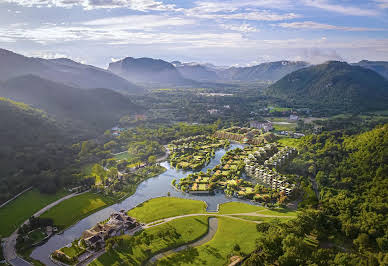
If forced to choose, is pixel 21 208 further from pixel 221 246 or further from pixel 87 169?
pixel 221 246

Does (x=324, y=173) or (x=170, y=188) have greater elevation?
(x=324, y=173)

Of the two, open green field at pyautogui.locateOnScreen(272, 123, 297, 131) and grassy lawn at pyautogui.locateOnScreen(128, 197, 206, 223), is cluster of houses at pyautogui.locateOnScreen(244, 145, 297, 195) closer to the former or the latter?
grassy lawn at pyautogui.locateOnScreen(128, 197, 206, 223)

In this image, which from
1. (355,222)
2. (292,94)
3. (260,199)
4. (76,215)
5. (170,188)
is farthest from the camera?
(292,94)

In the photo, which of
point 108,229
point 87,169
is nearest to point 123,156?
point 87,169

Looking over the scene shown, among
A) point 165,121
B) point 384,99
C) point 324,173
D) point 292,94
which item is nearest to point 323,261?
point 324,173

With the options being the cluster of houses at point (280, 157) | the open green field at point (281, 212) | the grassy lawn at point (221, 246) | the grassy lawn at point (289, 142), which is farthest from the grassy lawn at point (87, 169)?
the grassy lawn at point (289, 142)

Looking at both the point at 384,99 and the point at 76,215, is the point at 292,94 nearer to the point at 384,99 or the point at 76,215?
the point at 384,99

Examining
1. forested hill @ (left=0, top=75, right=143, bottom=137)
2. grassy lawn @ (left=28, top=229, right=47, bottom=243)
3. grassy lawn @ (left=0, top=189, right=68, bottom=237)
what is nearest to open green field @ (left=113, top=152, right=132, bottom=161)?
forested hill @ (left=0, top=75, right=143, bottom=137)
